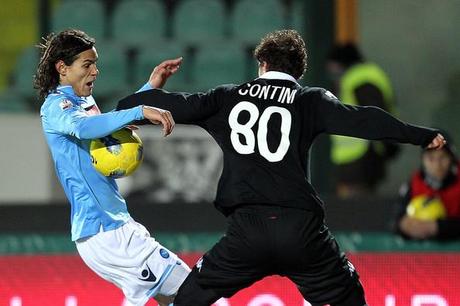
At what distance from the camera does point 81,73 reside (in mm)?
6160

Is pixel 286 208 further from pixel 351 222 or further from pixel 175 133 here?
pixel 175 133

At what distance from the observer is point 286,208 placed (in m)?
5.73

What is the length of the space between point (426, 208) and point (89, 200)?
12.8ft

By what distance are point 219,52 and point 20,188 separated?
75.5 inches

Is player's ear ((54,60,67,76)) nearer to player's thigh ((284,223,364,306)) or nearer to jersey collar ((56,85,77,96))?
jersey collar ((56,85,77,96))

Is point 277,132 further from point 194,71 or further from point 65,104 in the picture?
point 194,71

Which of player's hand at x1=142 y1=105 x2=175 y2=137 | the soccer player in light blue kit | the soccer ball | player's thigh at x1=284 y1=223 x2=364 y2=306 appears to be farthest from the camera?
the soccer player in light blue kit

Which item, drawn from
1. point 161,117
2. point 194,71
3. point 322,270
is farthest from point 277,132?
point 194,71

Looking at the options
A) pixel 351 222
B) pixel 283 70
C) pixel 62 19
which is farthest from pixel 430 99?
pixel 283 70

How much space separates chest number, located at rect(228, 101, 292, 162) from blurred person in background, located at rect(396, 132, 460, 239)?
12.6ft

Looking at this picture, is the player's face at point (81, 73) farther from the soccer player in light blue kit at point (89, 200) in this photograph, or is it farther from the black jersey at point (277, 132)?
the black jersey at point (277, 132)

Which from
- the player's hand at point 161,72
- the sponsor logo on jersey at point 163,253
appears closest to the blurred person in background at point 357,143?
the player's hand at point 161,72

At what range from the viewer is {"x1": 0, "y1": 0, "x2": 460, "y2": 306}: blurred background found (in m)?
11.0

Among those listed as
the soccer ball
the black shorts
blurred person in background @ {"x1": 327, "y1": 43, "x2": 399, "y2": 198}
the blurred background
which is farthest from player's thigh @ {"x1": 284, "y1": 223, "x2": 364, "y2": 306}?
blurred person in background @ {"x1": 327, "y1": 43, "x2": 399, "y2": 198}
